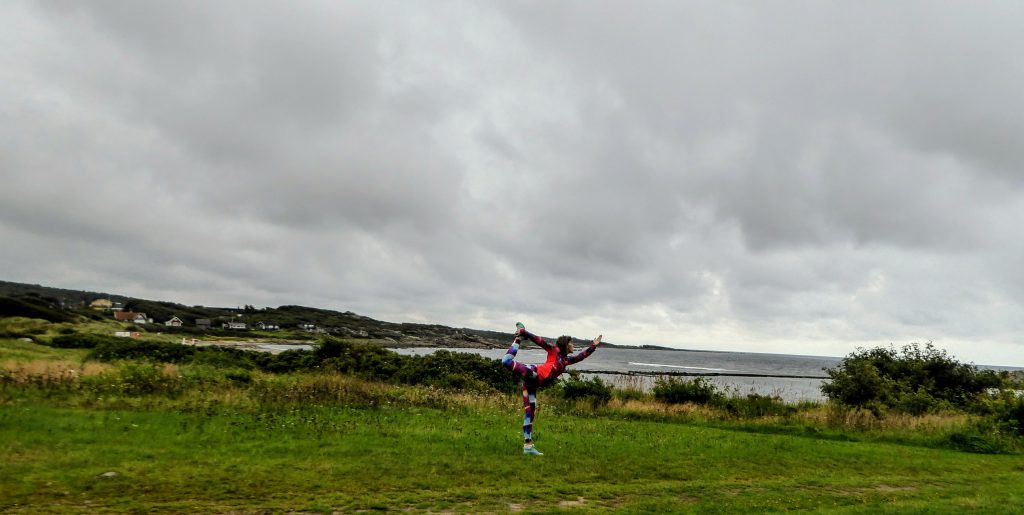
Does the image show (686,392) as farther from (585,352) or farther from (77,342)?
(77,342)

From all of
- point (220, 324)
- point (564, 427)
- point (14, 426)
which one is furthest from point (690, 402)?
point (220, 324)

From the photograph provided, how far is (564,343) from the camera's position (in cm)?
1385

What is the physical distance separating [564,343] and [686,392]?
20.8 meters

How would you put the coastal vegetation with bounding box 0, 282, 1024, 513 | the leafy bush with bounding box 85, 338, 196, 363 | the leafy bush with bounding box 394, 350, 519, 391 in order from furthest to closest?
the leafy bush with bounding box 85, 338, 196, 363
the leafy bush with bounding box 394, 350, 519, 391
the coastal vegetation with bounding box 0, 282, 1024, 513

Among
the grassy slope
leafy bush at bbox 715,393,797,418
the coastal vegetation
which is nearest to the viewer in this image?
the grassy slope

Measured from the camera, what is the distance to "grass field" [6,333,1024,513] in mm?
9758

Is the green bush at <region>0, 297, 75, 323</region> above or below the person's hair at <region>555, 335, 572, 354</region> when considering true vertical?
below

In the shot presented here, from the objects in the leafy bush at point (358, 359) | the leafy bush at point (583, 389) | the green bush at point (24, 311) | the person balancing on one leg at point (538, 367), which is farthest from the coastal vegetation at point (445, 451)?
the green bush at point (24, 311)

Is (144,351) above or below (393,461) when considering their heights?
below

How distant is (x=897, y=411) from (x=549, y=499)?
29.8 metres

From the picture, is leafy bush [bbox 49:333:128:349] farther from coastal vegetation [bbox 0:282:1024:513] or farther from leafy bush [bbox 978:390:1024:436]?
leafy bush [bbox 978:390:1024:436]

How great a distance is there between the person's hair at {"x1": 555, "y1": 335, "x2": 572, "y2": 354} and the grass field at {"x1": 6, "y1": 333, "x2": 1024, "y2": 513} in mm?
2634

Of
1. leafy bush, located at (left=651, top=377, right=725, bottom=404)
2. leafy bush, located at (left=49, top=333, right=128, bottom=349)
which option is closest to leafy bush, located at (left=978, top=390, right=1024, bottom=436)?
leafy bush, located at (left=651, top=377, right=725, bottom=404)

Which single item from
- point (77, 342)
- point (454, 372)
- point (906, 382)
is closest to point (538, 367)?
point (454, 372)
